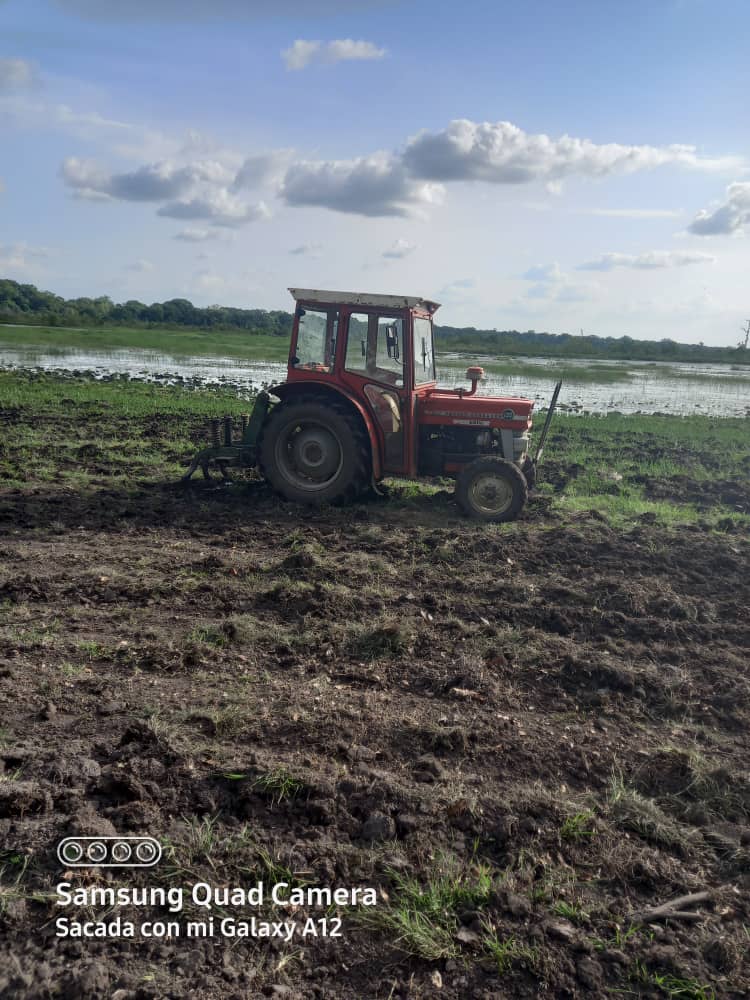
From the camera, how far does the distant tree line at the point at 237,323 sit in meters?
61.8

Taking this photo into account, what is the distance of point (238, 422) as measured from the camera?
10336mm

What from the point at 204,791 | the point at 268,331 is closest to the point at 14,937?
the point at 204,791

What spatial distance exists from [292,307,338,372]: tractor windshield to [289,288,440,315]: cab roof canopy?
14cm

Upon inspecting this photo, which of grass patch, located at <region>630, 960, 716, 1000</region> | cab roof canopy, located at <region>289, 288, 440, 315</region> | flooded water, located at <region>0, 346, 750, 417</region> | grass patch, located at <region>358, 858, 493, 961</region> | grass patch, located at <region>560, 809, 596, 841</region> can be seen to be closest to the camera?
grass patch, located at <region>630, 960, 716, 1000</region>

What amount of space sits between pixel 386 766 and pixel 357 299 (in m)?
5.87

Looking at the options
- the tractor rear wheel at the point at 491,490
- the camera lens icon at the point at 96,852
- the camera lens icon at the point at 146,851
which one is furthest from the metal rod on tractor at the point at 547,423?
the camera lens icon at the point at 96,852

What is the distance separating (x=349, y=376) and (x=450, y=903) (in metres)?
6.45

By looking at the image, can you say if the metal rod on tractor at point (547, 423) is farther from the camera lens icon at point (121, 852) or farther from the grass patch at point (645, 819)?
the camera lens icon at point (121, 852)

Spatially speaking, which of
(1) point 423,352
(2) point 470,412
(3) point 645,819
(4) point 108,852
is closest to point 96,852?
(4) point 108,852

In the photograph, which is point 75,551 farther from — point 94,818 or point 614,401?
point 614,401

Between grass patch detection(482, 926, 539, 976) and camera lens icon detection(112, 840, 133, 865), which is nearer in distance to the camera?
grass patch detection(482, 926, 539, 976)

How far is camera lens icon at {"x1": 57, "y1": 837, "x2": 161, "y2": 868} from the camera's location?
2.90 m

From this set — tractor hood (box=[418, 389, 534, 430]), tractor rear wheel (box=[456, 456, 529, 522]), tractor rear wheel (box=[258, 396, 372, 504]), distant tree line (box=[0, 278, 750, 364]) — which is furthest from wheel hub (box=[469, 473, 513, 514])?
distant tree line (box=[0, 278, 750, 364])

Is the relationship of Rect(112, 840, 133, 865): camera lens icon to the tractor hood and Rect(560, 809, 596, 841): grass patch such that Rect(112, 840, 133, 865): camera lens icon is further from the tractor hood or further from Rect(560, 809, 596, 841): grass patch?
the tractor hood
